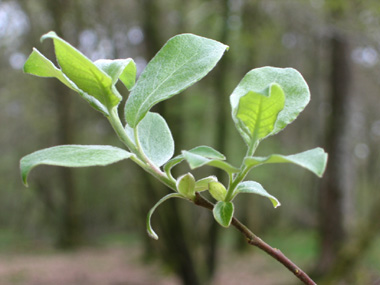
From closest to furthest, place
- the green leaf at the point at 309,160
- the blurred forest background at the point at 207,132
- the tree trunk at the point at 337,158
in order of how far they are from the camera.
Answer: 1. the green leaf at the point at 309,160
2. the blurred forest background at the point at 207,132
3. the tree trunk at the point at 337,158

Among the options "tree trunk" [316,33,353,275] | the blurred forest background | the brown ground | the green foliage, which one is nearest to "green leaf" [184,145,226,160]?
the green foliage

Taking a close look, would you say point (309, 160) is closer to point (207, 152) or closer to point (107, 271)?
point (207, 152)

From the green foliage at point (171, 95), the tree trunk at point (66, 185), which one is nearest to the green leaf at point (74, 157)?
the green foliage at point (171, 95)

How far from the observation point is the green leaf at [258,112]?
34 centimetres

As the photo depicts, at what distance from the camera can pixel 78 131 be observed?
35.1 feet

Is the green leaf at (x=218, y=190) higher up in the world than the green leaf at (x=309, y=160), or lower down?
lower down

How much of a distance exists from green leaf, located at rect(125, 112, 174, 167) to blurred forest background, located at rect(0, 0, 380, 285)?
4038mm

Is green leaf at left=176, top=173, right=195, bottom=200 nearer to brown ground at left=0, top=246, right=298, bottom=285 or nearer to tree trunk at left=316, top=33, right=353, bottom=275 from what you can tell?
brown ground at left=0, top=246, right=298, bottom=285

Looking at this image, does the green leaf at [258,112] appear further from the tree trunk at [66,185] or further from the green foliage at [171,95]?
the tree trunk at [66,185]

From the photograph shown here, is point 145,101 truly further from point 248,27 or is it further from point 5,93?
point 5,93

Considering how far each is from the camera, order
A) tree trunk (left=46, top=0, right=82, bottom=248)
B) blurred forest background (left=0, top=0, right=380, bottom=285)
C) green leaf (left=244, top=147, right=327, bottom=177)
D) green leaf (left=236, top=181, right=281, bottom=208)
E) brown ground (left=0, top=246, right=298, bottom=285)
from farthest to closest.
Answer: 1. tree trunk (left=46, top=0, right=82, bottom=248)
2. brown ground (left=0, top=246, right=298, bottom=285)
3. blurred forest background (left=0, top=0, right=380, bottom=285)
4. green leaf (left=236, top=181, right=281, bottom=208)
5. green leaf (left=244, top=147, right=327, bottom=177)

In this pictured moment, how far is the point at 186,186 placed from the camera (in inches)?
14.0

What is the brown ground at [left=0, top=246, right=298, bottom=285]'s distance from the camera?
7078 mm

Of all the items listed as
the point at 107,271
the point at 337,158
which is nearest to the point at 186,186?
the point at 337,158
